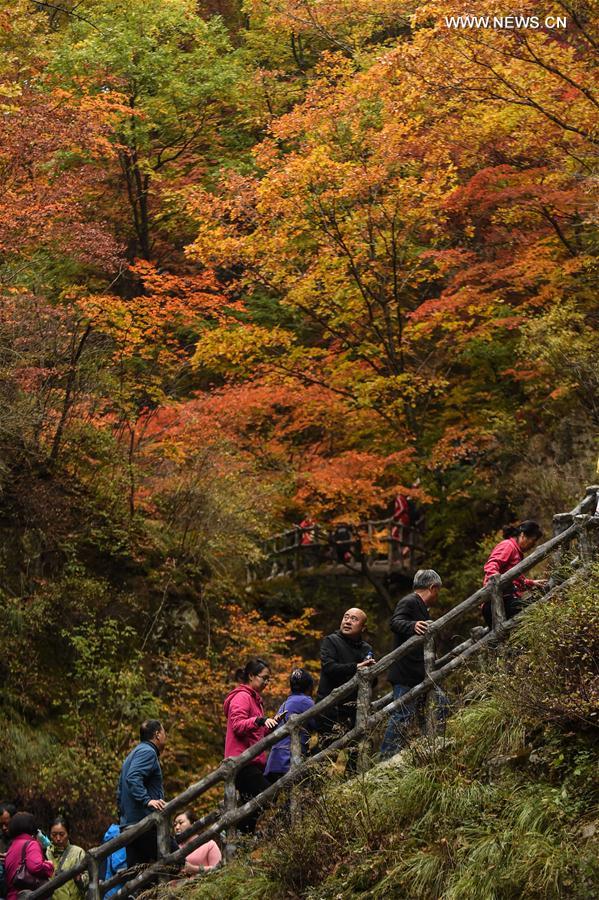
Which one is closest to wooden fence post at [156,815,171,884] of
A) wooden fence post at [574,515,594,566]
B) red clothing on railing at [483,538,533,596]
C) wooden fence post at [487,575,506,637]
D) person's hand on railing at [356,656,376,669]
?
person's hand on railing at [356,656,376,669]

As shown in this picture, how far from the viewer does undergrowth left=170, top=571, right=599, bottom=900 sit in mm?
6605

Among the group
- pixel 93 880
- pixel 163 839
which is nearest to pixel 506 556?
pixel 163 839

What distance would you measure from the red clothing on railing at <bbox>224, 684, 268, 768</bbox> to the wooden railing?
0.35m

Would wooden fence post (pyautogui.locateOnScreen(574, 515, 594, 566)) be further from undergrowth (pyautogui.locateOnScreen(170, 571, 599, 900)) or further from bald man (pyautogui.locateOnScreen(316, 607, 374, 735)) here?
bald man (pyautogui.locateOnScreen(316, 607, 374, 735))

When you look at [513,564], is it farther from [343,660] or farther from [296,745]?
[296,745]

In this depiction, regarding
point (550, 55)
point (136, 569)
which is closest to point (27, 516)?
point (136, 569)

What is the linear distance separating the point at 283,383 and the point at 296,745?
462 inches

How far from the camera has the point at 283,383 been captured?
1995cm

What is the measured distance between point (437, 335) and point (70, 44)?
12.6 meters

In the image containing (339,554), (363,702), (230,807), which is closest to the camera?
(363,702)

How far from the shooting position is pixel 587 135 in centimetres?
1734

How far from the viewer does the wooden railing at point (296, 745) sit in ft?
28.4

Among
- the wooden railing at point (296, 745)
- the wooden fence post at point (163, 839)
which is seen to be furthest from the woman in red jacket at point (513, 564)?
the wooden fence post at point (163, 839)

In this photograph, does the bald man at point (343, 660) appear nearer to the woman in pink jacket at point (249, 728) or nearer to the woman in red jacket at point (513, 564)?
the woman in pink jacket at point (249, 728)
